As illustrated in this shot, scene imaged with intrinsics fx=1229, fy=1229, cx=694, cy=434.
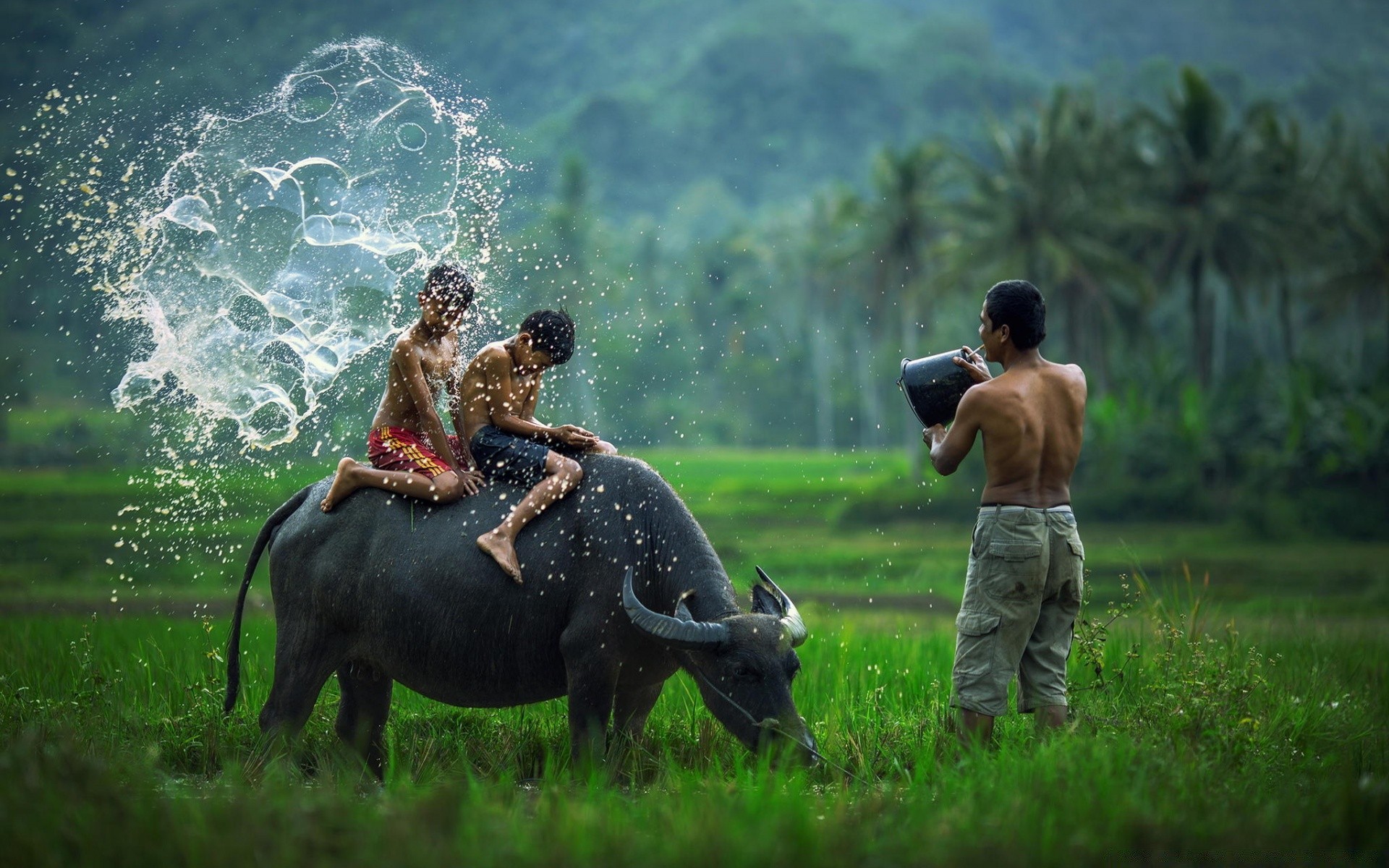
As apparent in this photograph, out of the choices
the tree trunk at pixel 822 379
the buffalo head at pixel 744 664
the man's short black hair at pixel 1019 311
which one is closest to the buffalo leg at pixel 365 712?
the buffalo head at pixel 744 664

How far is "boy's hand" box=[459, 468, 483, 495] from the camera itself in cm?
549

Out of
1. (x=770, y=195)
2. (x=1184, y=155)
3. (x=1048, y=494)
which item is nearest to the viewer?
(x=1048, y=494)

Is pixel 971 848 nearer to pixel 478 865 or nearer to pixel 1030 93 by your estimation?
pixel 478 865

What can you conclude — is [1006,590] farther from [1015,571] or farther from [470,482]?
[470,482]

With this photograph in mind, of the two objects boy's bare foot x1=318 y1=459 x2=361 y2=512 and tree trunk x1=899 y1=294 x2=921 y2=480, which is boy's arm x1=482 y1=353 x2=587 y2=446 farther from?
tree trunk x1=899 y1=294 x2=921 y2=480

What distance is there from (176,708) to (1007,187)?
35.6 m

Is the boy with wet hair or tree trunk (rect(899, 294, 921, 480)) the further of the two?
tree trunk (rect(899, 294, 921, 480))

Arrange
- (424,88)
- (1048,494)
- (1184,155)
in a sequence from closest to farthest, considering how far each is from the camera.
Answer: (1048,494), (424,88), (1184,155)

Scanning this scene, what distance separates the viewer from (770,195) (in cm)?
12912

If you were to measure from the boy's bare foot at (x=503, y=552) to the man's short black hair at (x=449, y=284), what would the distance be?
1073mm

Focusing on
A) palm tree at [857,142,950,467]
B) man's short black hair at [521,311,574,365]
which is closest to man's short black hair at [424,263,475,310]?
man's short black hair at [521,311,574,365]

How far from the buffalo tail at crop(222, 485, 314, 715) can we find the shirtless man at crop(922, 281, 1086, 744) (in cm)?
298

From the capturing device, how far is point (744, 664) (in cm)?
482

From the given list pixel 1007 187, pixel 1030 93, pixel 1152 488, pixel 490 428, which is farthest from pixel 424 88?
pixel 1030 93
